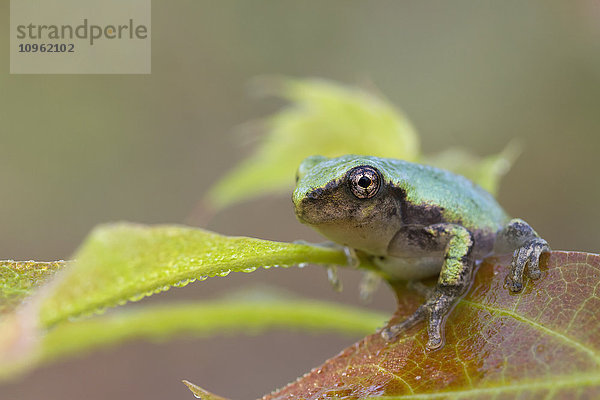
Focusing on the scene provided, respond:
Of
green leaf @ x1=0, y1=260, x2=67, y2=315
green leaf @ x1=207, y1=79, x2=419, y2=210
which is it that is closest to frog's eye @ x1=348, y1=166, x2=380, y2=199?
green leaf @ x1=207, y1=79, x2=419, y2=210

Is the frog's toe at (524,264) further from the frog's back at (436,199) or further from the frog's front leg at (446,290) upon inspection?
the frog's back at (436,199)

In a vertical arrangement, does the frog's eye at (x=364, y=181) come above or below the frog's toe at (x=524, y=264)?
above

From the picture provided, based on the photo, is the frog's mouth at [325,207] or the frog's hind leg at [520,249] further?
the frog's mouth at [325,207]

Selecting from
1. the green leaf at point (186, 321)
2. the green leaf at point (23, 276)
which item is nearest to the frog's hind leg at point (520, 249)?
the green leaf at point (186, 321)

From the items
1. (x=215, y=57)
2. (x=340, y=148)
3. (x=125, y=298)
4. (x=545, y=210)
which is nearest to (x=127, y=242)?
(x=125, y=298)

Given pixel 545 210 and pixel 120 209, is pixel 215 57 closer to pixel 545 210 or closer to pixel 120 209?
pixel 120 209

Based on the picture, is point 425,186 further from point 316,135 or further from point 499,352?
point 316,135

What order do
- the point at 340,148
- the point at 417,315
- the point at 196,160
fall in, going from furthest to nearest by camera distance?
the point at 196,160
the point at 340,148
the point at 417,315

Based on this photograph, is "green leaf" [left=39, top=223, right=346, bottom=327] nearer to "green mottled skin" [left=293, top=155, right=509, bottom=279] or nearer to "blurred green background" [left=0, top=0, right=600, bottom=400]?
"green mottled skin" [left=293, top=155, right=509, bottom=279]
